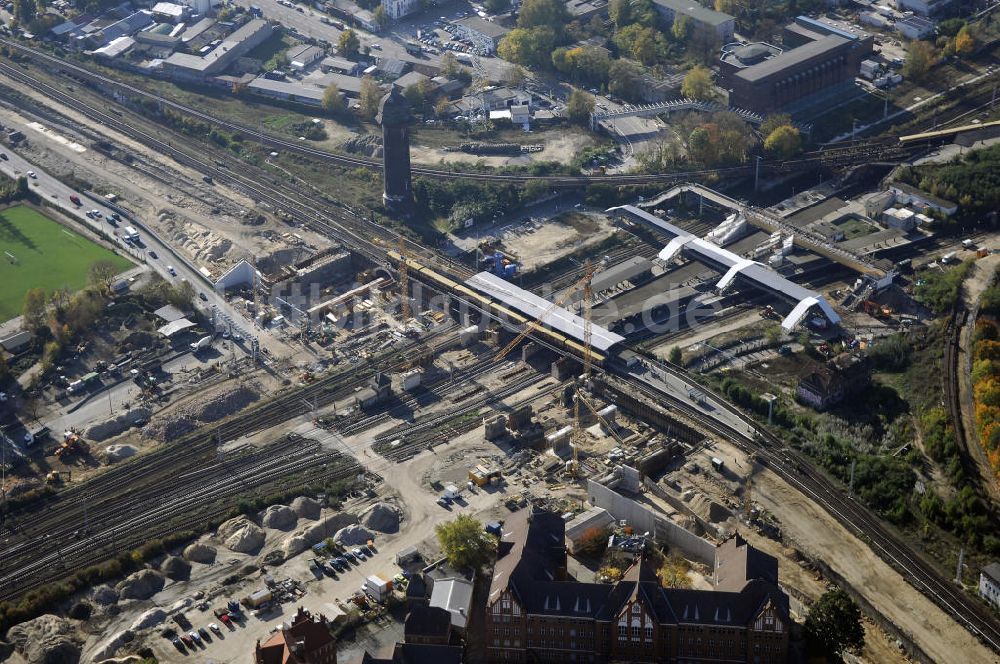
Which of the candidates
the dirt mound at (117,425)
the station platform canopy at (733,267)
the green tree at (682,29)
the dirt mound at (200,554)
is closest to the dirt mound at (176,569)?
the dirt mound at (200,554)

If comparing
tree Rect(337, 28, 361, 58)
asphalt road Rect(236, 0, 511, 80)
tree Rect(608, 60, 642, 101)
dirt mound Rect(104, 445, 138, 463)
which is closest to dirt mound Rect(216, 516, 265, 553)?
dirt mound Rect(104, 445, 138, 463)

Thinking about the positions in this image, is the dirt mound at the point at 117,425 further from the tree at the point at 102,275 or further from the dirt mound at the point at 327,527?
the dirt mound at the point at 327,527

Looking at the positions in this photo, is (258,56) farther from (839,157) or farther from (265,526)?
(265,526)

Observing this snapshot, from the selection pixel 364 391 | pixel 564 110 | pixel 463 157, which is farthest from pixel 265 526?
pixel 564 110

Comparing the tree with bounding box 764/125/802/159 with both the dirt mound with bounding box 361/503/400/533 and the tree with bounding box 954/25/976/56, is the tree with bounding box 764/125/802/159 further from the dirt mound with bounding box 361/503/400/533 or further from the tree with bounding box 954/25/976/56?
the dirt mound with bounding box 361/503/400/533

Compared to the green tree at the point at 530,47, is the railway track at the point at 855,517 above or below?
below

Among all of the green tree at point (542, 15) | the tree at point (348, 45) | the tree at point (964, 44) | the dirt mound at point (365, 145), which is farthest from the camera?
the green tree at point (542, 15)
